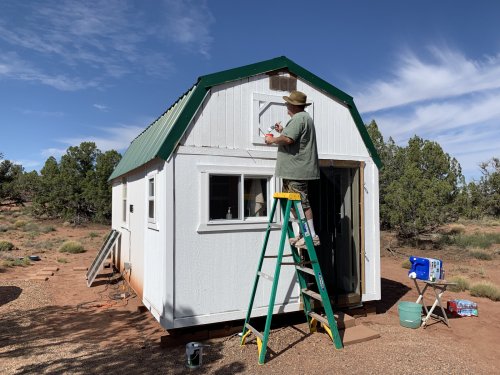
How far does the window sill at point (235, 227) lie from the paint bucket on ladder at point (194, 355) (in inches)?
60.4

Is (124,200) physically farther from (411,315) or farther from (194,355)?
(411,315)

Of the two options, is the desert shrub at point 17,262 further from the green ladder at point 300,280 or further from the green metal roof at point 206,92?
the green ladder at point 300,280

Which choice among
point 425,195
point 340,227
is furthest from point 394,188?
point 340,227

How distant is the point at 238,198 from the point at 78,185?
23557mm

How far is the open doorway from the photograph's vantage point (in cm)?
Result: 667

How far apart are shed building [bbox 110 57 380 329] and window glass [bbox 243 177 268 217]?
16 mm

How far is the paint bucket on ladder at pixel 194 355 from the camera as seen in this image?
4641 millimetres

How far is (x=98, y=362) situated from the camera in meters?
4.91

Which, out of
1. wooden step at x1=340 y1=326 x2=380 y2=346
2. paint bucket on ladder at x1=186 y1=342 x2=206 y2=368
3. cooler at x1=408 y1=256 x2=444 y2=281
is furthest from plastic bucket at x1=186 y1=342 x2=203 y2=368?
cooler at x1=408 y1=256 x2=444 y2=281

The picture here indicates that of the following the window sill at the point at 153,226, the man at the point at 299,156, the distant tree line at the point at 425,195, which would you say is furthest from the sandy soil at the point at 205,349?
the distant tree line at the point at 425,195

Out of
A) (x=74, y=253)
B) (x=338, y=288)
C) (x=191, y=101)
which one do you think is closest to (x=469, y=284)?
(x=338, y=288)

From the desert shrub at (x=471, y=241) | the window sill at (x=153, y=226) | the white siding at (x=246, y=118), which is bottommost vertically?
the desert shrub at (x=471, y=241)

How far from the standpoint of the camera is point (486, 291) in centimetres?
877

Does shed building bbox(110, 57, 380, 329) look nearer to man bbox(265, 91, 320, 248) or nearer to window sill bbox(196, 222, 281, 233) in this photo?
window sill bbox(196, 222, 281, 233)
